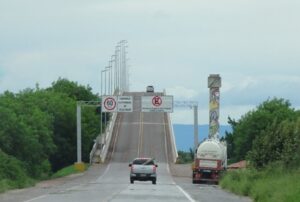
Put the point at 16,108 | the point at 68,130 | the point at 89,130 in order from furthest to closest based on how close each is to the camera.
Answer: the point at 89,130, the point at 68,130, the point at 16,108

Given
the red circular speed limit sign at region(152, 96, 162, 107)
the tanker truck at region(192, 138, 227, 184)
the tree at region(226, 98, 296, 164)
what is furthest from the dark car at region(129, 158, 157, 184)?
the tree at region(226, 98, 296, 164)

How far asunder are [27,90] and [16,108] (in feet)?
76.8

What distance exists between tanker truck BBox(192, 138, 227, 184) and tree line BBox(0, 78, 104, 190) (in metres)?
13.3

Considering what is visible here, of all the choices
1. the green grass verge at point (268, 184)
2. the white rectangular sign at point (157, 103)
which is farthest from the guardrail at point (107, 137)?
the green grass verge at point (268, 184)

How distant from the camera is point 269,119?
109 m

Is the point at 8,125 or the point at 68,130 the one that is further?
the point at 68,130

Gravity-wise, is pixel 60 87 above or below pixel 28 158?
above

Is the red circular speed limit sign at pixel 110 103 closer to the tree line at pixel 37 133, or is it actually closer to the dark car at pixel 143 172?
the tree line at pixel 37 133

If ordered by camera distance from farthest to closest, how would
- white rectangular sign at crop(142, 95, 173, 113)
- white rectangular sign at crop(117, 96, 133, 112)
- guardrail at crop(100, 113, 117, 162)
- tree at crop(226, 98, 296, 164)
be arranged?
tree at crop(226, 98, 296, 164)
guardrail at crop(100, 113, 117, 162)
white rectangular sign at crop(117, 96, 133, 112)
white rectangular sign at crop(142, 95, 173, 113)

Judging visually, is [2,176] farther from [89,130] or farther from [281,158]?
[89,130]

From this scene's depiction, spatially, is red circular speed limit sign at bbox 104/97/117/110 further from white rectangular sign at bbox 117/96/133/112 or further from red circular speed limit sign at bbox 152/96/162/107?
red circular speed limit sign at bbox 152/96/162/107

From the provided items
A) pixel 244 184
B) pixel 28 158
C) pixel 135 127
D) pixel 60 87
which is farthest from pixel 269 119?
pixel 244 184

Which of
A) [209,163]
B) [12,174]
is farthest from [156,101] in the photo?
[12,174]

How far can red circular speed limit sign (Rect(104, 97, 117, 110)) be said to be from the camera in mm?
81562
